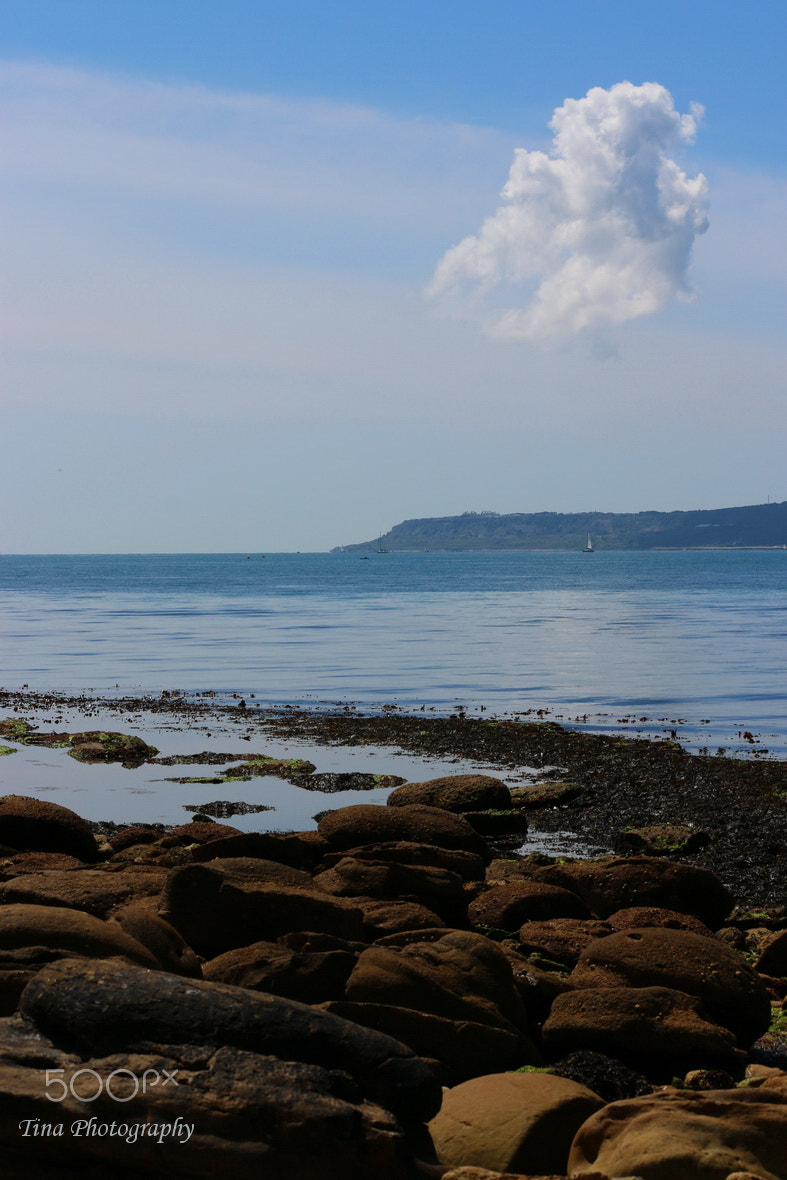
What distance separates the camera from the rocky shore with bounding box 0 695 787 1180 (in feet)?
15.4

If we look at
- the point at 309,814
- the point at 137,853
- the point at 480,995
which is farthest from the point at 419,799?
the point at 480,995

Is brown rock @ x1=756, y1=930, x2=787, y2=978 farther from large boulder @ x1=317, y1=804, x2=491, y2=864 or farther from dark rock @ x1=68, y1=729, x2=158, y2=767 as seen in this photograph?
dark rock @ x1=68, y1=729, x2=158, y2=767

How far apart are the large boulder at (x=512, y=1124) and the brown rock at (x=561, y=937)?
293 cm

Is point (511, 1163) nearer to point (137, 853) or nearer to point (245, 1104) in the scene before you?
point (245, 1104)

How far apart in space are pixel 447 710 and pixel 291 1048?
22.1 metres

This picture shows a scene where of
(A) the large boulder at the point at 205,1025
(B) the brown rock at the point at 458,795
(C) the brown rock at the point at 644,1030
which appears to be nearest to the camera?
(A) the large boulder at the point at 205,1025

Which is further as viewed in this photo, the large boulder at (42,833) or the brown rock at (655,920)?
the large boulder at (42,833)

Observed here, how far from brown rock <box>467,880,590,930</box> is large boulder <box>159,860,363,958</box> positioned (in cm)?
189

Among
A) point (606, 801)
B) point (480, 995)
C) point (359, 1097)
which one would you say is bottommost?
point (606, 801)

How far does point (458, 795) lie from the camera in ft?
50.6

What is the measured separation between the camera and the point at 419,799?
15320mm

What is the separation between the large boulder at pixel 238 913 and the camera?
8016 millimetres

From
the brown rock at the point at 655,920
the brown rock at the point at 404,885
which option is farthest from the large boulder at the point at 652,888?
the brown rock at the point at 404,885

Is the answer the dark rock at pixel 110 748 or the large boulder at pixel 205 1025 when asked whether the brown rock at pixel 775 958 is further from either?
the dark rock at pixel 110 748
